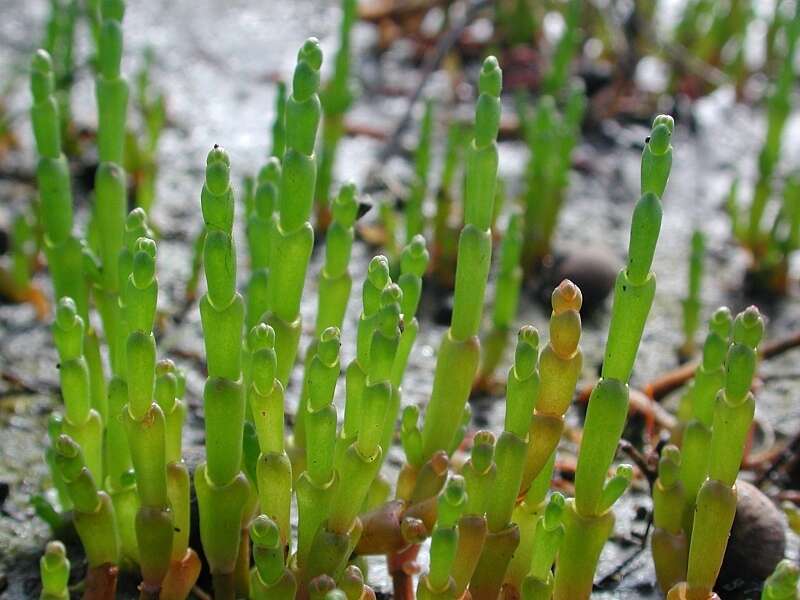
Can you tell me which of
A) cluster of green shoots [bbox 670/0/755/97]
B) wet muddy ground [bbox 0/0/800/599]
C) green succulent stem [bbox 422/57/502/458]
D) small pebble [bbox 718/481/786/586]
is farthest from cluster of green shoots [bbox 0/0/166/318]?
cluster of green shoots [bbox 670/0/755/97]

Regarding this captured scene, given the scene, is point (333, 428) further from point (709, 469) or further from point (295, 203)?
point (709, 469)

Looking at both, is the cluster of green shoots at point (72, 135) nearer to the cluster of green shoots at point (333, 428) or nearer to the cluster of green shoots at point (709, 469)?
the cluster of green shoots at point (333, 428)

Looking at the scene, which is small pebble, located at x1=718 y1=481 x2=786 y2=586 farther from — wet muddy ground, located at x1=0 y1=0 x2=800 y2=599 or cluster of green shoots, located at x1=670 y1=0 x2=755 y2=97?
cluster of green shoots, located at x1=670 y1=0 x2=755 y2=97

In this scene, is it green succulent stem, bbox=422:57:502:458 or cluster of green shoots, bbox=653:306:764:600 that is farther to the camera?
green succulent stem, bbox=422:57:502:458

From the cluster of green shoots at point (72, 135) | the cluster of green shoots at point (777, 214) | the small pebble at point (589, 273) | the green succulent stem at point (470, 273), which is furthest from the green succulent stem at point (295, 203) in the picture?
the cluster of green shoots at point (777, 214)

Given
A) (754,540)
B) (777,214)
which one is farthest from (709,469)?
(777,214)
